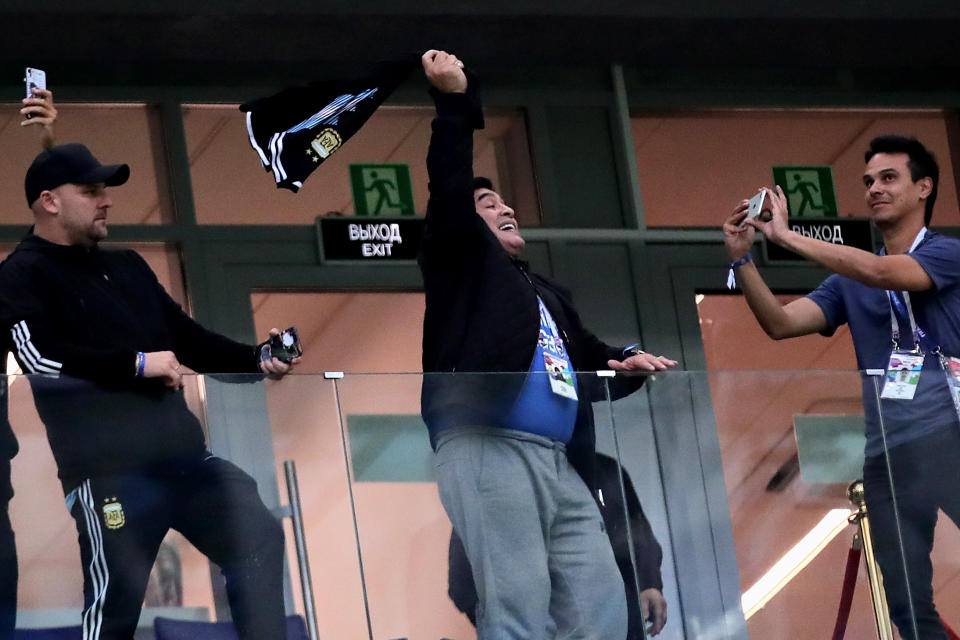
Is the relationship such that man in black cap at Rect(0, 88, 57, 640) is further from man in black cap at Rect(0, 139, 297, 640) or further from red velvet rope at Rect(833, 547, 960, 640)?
red velvet rope at Rect(833, 547, 960, 640)

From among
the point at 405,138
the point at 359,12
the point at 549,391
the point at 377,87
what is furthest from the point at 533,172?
the point at 549,391

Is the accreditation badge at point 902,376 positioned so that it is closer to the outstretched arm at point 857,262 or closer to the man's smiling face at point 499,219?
the outstretched arm at point 857,262

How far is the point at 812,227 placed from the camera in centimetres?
1191

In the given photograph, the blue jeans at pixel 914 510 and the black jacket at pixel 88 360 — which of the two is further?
the blue jeans at pixel 914 510

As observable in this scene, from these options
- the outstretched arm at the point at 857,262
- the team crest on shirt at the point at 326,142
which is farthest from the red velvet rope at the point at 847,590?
the team crest on shirt at the point at 326,142

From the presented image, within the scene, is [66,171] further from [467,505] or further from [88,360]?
[467,505]

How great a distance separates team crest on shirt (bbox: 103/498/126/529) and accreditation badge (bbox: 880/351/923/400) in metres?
2.94

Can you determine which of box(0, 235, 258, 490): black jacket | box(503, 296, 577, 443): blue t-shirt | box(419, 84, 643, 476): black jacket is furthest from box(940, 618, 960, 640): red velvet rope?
box(0, 235, 258, 490): black jacket

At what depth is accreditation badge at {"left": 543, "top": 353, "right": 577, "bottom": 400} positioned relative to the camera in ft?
24.4

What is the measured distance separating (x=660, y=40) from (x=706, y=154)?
0.81 meters

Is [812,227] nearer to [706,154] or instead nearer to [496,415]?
[706,154]

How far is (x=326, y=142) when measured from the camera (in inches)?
314

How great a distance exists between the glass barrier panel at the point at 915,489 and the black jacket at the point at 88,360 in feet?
8.55

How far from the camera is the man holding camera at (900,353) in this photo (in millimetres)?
7926
